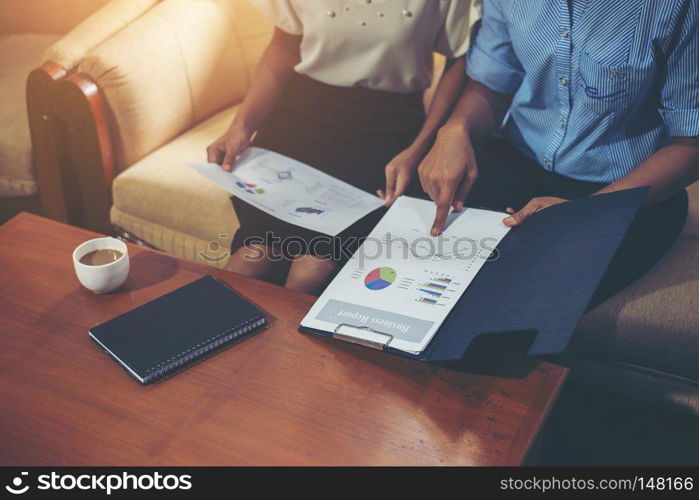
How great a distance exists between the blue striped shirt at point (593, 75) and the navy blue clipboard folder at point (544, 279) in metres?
0.23

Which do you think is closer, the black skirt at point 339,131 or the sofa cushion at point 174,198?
the black skirt at point 339,131

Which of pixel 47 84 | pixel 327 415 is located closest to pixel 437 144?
pixel 327 415

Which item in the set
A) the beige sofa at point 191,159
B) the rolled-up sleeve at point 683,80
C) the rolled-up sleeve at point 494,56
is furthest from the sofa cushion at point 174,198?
the rolled-up sleeve at point 683,80

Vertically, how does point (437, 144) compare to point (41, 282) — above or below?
above

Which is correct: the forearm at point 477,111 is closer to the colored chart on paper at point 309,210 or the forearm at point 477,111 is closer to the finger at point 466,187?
the finger at point 466,187

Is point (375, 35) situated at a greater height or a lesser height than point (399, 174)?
greater

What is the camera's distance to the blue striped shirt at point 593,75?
48.4 inches

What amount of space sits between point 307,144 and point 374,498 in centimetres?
93

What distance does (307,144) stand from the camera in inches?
63.6

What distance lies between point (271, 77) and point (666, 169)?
919 mm

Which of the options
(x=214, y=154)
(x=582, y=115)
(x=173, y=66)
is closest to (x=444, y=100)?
(x=582, y=115)

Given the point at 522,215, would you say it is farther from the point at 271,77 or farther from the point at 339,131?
the point at 271,77

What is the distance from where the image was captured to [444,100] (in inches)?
61.6

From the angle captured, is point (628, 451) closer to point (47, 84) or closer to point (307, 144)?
point (307, 144)
